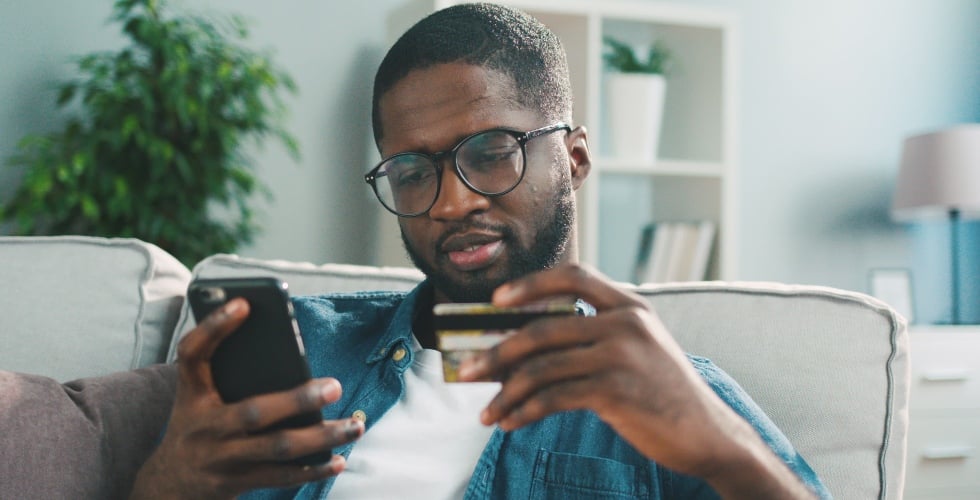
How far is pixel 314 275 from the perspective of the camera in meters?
1.44

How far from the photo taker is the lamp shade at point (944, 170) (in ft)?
8.91

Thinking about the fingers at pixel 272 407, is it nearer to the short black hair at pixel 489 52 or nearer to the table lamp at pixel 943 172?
the short black hair at pixel 489 52

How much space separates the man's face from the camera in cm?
111

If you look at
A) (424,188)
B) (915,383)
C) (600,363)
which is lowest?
(915,383)

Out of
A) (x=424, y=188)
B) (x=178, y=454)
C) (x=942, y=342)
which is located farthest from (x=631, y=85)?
(x=178, y=454)

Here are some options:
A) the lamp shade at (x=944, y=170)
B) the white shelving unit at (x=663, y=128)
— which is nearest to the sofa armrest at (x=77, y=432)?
the white shelving unit at (x=663, y=128)

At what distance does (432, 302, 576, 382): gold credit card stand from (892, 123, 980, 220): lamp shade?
2476 mm

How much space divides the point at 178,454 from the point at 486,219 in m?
0.48

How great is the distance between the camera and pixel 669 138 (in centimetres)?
296

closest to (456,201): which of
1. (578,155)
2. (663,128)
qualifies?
(578,155)

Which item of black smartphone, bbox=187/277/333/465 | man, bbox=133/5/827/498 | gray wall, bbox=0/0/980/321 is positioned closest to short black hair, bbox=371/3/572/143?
man, bbox=133/5/827/498

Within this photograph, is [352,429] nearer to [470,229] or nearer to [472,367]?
[472,367]

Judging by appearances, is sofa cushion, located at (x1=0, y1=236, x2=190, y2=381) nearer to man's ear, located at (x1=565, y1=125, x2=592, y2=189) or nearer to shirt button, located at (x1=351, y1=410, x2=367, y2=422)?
shirt button, located at (x1=351, y1=410, x2=367, y2=422)

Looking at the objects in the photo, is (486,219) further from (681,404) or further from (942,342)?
(942,342)
